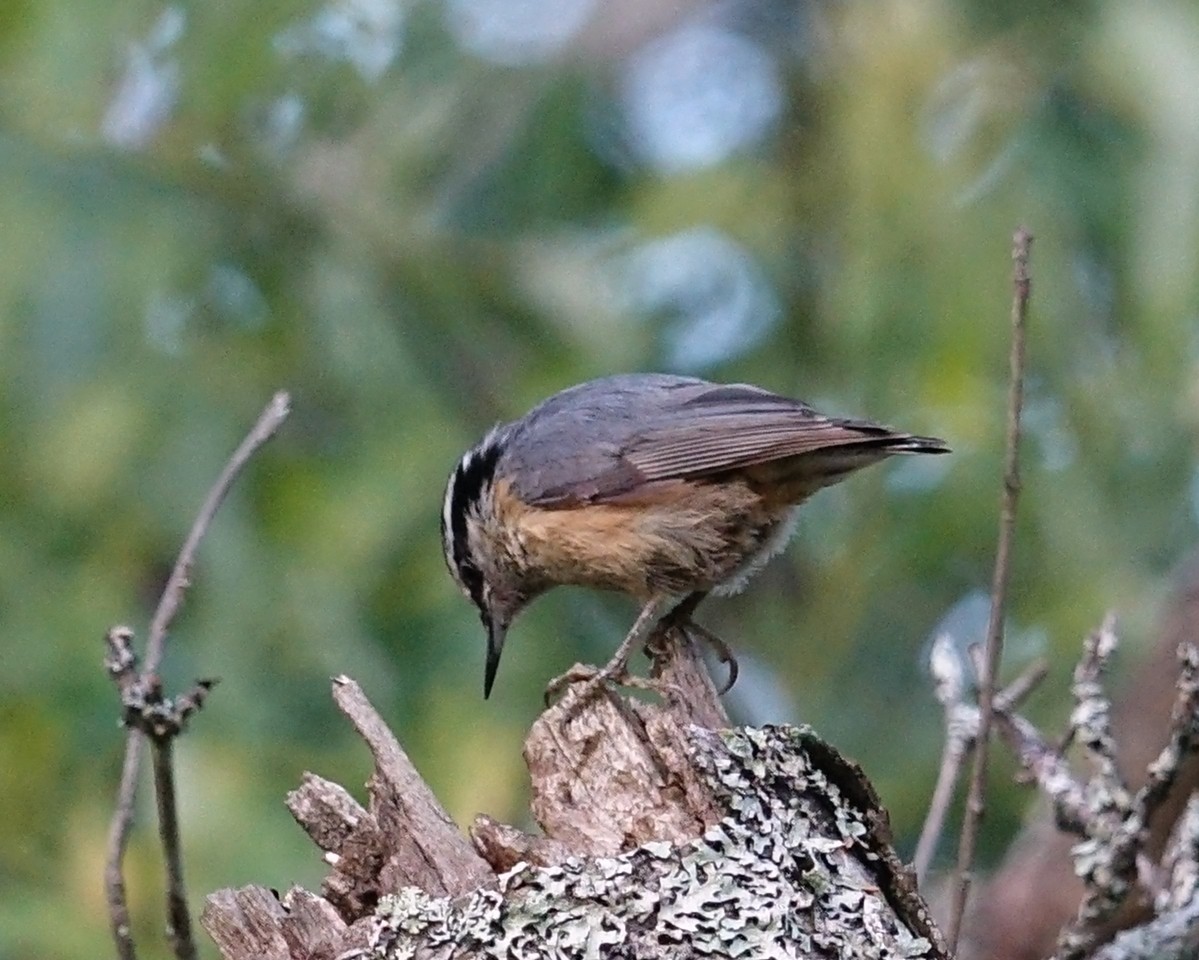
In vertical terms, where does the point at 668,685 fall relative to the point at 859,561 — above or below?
below

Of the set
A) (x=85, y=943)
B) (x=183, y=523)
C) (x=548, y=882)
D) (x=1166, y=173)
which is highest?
(x=183, y=523)

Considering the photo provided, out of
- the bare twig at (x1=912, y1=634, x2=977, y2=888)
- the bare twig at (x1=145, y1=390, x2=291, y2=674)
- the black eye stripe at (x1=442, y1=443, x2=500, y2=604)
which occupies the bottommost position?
the bare twig at (x1=912, y1=634, x2=977, y2=888)

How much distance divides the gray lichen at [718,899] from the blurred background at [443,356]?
170 cm

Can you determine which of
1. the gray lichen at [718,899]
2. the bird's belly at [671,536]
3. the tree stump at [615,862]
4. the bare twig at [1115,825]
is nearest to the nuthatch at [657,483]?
the bird's belly at [671,536]

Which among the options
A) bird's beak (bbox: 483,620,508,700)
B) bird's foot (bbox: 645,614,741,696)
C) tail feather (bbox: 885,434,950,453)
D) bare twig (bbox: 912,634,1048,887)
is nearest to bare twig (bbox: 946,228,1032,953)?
bare twig (bbox: 912,634,1048,887)

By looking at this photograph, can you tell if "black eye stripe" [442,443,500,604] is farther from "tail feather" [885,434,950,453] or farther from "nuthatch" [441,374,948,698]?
"tail feather" [885,434,950,453]

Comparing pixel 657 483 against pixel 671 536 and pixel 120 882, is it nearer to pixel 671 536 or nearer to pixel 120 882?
pixel 671 536

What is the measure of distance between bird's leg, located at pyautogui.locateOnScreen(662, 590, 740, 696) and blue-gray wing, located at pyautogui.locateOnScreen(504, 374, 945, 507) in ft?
0.98

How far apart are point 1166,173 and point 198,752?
261 cm

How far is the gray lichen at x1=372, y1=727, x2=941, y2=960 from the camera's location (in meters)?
2.59

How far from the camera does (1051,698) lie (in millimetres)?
5609

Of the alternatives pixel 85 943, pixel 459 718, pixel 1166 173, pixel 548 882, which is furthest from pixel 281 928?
pixel 1166 173

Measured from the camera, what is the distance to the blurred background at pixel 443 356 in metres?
4.66

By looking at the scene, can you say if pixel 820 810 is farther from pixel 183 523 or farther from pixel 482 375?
pixel 482 375
